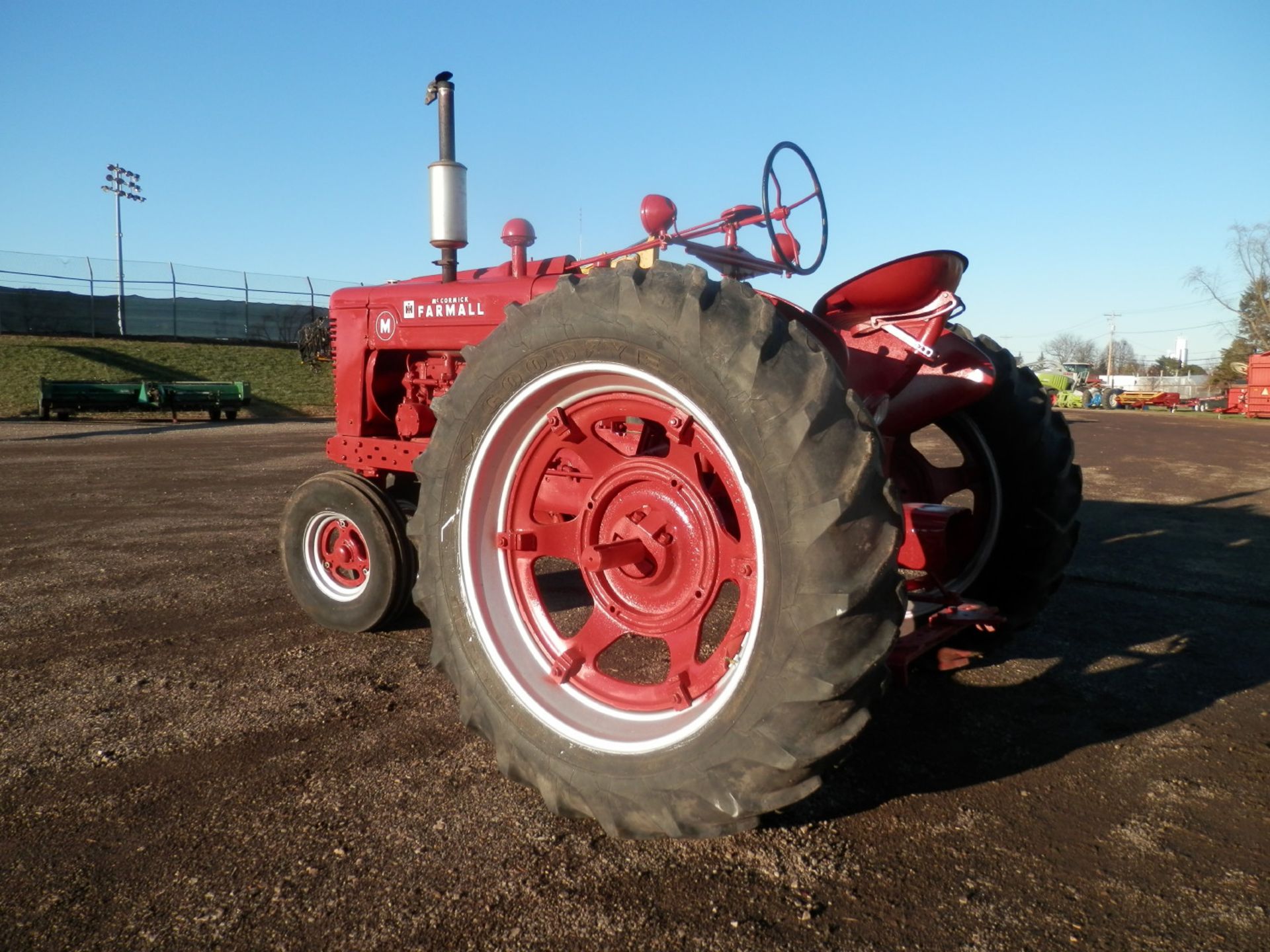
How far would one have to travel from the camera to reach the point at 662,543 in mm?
2510

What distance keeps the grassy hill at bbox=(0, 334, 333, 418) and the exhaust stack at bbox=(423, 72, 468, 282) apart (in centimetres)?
2615

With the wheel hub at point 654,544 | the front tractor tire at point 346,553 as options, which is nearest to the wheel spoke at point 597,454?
the wheel hub at point 654,544

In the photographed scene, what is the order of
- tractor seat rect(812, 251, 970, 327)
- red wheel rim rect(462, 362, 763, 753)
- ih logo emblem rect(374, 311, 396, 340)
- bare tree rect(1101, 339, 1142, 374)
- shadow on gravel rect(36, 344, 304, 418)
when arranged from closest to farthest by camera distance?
red wheel rim rect(462, 362, 763, 753), tractor seat rect(812, 251, 970, 327), ih logo emblem rect(374, 311, 396, 340), shadow on gravel rect(36, 344, 304, 418), bare tree rect(1101, 339, 1142, 374)

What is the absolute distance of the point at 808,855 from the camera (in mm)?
2191

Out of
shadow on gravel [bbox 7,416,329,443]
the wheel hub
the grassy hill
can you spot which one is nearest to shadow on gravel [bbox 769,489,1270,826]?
the wheel hub

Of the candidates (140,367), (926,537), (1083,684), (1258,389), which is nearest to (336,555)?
(926,537)

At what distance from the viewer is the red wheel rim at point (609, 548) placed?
231cm

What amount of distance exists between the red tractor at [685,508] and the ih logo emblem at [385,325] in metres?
0.02

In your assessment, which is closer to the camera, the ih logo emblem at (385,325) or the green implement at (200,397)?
the ih logo emblem at (385,325)

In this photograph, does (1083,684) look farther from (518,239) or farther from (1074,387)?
(1074,387)

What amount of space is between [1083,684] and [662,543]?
82.3 inches

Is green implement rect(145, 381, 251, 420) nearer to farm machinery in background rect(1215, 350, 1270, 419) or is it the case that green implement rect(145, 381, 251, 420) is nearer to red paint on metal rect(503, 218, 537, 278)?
red paint on metal rect(503, 218, 537, 278)

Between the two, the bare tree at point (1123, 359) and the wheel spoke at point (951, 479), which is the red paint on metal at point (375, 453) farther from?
the bare tree at point (1123, 359)

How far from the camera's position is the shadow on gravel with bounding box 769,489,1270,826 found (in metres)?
2.69
